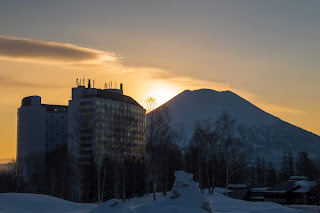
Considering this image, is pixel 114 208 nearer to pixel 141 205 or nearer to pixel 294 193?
pixel 141 205

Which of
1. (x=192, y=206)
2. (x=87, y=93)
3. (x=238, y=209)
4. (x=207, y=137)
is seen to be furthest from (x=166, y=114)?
(x=87, y=93)

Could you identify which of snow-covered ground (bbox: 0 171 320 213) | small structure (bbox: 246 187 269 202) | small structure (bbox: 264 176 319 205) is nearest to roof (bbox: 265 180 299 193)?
small structure (bbox: 264 176 319 205)

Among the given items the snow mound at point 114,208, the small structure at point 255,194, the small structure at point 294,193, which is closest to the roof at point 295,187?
the small structure at point 294,193

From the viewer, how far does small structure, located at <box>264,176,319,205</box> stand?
314ft

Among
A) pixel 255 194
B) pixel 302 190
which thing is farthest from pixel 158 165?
pixel 255 194

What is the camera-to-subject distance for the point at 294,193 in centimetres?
9900

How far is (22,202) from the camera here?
4047 cm

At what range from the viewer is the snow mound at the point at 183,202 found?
33562 millimetres

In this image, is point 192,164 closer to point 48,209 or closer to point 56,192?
point 56,192

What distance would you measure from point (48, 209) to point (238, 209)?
2046cm

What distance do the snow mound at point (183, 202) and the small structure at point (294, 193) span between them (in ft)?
212

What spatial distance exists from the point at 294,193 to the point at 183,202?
232ft

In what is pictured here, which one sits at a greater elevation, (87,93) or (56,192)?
(87,93)

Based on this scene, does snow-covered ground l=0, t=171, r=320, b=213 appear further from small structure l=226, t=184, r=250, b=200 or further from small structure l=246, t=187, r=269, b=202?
small structure l=246, t=187, r=269, b=202
